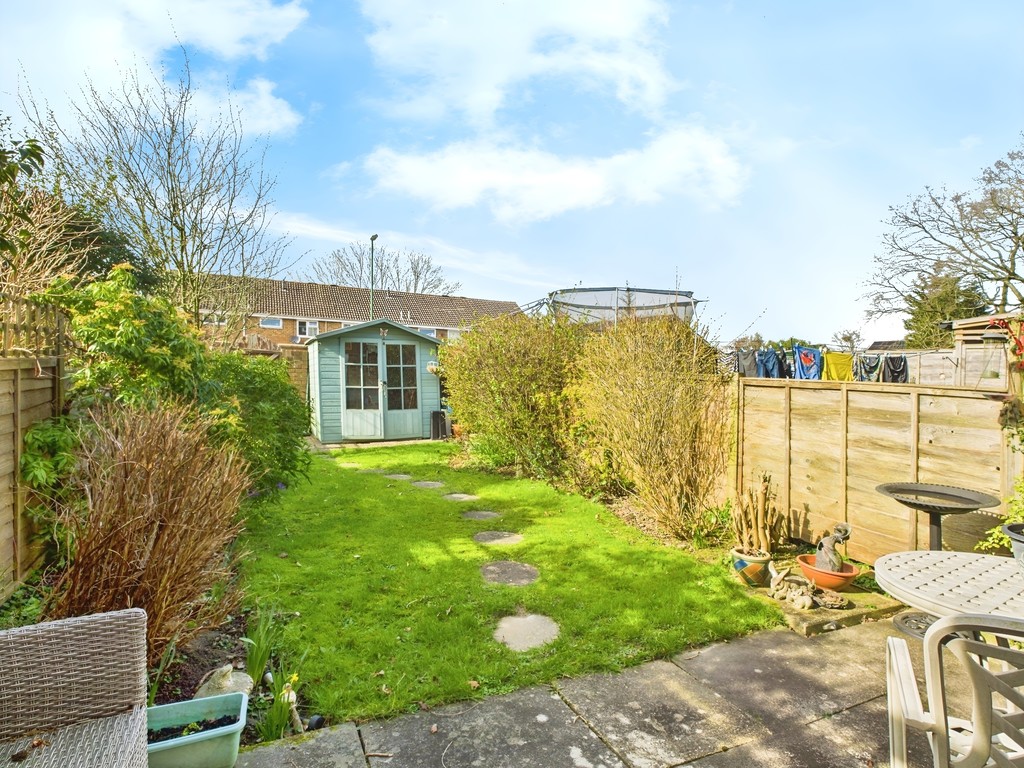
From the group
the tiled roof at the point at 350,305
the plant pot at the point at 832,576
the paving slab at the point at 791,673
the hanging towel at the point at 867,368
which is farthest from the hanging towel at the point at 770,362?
the tiled roof at the point at 350,305

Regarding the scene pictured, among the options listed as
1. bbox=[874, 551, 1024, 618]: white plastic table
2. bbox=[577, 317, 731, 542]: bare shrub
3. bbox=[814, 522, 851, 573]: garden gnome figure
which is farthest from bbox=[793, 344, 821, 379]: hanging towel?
bbox=[874, 551, 1024, 618]: white plastic table

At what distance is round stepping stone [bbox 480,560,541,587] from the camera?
421 centimetres

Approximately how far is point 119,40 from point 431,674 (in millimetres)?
9651

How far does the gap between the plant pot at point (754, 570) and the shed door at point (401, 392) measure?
33.5ft

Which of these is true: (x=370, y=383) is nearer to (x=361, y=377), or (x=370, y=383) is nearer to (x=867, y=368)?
(x=361, y=377)

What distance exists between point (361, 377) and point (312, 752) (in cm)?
1113

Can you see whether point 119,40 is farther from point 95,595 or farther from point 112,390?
point 95,595

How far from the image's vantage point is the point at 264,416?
5.53m

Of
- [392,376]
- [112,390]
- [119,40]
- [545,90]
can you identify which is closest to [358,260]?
[392,376]

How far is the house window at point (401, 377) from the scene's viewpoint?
13102 mm

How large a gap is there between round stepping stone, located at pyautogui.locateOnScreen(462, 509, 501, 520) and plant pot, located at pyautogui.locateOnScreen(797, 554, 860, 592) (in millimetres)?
3380

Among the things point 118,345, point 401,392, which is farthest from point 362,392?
point 118,345

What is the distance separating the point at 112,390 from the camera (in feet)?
13.7

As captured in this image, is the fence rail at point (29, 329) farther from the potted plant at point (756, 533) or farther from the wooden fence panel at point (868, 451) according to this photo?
the wooden fence panel at point (868, 451)
